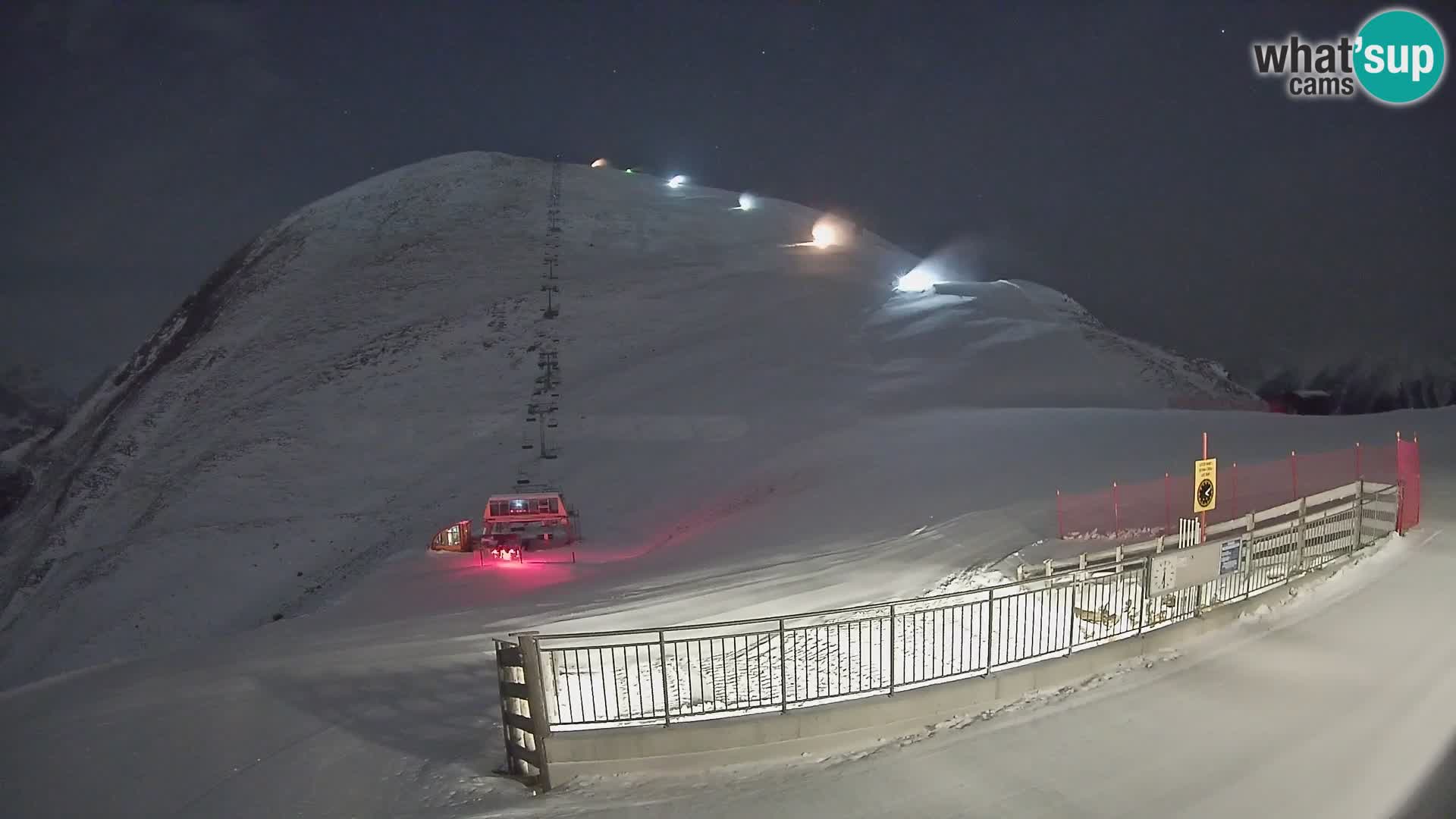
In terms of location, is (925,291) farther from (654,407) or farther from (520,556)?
(520,556)

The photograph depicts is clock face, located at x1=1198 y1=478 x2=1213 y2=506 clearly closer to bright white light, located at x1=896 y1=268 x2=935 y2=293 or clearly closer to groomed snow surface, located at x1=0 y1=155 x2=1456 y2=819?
groomed snow surface, located at x1=0 y1=155 x2=1456 y2=819

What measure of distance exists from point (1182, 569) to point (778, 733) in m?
5.38

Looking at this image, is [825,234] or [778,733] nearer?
[778,733]

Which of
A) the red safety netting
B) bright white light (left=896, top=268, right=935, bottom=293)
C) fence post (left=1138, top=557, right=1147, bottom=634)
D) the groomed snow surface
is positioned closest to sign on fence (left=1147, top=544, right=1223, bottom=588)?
fence post (left=1138, top=557, right=1147, bottom=634)

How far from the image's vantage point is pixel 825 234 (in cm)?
6869

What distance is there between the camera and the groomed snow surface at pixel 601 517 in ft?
24.7

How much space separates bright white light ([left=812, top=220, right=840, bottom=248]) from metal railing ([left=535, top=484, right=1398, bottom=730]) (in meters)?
57.0

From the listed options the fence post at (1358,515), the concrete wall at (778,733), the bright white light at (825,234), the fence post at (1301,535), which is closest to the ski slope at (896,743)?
the concrete wall at (778,733)

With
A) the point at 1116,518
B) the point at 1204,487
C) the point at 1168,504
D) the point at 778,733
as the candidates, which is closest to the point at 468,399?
the point at 1116,518

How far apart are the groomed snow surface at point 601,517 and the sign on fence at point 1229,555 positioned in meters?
1.00

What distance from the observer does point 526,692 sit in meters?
7.64

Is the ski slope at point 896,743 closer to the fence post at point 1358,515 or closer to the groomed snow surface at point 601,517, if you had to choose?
the groomed snow surface at point 601,517

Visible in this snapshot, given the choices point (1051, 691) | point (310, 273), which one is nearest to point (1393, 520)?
point (1051, 691)

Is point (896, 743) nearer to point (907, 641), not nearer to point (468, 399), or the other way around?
point (907, 641)
